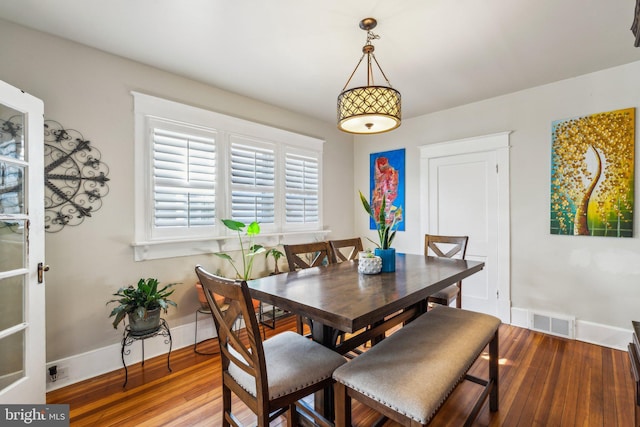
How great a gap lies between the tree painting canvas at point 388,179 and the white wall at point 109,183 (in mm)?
2738

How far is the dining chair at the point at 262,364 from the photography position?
45.9 inches

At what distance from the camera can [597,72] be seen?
280cm

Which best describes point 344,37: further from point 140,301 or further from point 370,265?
point 140,301

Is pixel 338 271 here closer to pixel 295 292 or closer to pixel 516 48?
pixel 295 292

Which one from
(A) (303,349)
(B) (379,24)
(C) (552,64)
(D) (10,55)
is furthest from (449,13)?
(D) (10,55)

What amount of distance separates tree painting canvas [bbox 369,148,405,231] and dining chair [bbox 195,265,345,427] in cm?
295

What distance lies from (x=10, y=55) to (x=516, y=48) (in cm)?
382

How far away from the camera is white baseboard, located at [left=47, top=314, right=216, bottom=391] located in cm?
217

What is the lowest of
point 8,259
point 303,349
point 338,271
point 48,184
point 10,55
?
point 303,349

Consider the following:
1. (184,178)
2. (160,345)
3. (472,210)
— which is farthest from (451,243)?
(160,345)

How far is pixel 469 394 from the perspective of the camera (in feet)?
6.58

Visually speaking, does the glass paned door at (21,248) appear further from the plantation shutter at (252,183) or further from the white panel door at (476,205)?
the white panel door at (476,205)

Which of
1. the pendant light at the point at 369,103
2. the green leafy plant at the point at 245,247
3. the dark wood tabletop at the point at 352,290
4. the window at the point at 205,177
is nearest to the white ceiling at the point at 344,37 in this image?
the pendant light at the point at 369,103

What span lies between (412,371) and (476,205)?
2851 millimetres
